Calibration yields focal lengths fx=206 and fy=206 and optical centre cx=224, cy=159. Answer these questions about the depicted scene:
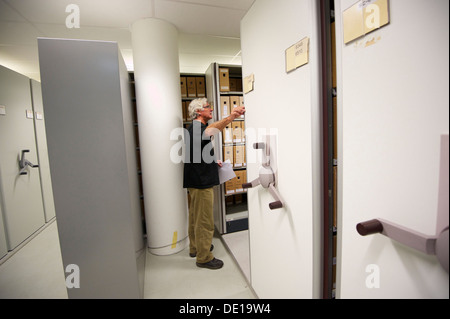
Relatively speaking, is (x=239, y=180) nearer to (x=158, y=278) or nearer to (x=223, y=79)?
(x=223, y=79)

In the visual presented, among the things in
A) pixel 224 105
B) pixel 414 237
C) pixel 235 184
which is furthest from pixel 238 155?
pixel 414 237

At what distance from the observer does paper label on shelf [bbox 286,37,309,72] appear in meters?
0.85

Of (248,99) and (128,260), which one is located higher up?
(248,99)

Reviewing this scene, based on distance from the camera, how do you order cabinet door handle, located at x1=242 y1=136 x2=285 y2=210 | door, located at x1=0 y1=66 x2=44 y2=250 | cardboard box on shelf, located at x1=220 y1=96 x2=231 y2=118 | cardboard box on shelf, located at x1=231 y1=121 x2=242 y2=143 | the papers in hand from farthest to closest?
cardboard box on shelf, located at x1=231 y1=121 x2=242 y2=143 → cardboard box on shelf, located at x1=220 y1=96 x2=231 y2=118 → door, located at x1=0 y1=66 x2=44 y2=250 → the papers in hand → cabinet door handle, located at x1=242 y1=136 x2=285 y2=210

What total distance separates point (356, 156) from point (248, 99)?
863 mm

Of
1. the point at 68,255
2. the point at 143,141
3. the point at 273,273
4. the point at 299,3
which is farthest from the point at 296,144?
the point at 143,141

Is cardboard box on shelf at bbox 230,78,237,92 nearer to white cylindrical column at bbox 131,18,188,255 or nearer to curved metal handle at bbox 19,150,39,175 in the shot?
white cylindrical column at bbox 131,18,188,255

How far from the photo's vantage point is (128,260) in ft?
4.58

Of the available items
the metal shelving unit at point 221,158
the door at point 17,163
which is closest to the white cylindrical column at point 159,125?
the metal shelving unit at point 221,158

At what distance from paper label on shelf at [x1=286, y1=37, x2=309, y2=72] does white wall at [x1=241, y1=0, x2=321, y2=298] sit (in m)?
0.02

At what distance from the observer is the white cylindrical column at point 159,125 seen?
2.09 meters

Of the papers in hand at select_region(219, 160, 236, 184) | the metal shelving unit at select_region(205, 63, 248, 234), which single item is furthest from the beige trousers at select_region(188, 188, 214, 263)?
the metal shelving unit at select_region(205, 63, 248, 234)

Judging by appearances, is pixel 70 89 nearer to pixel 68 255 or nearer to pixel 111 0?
pixel 68 255
